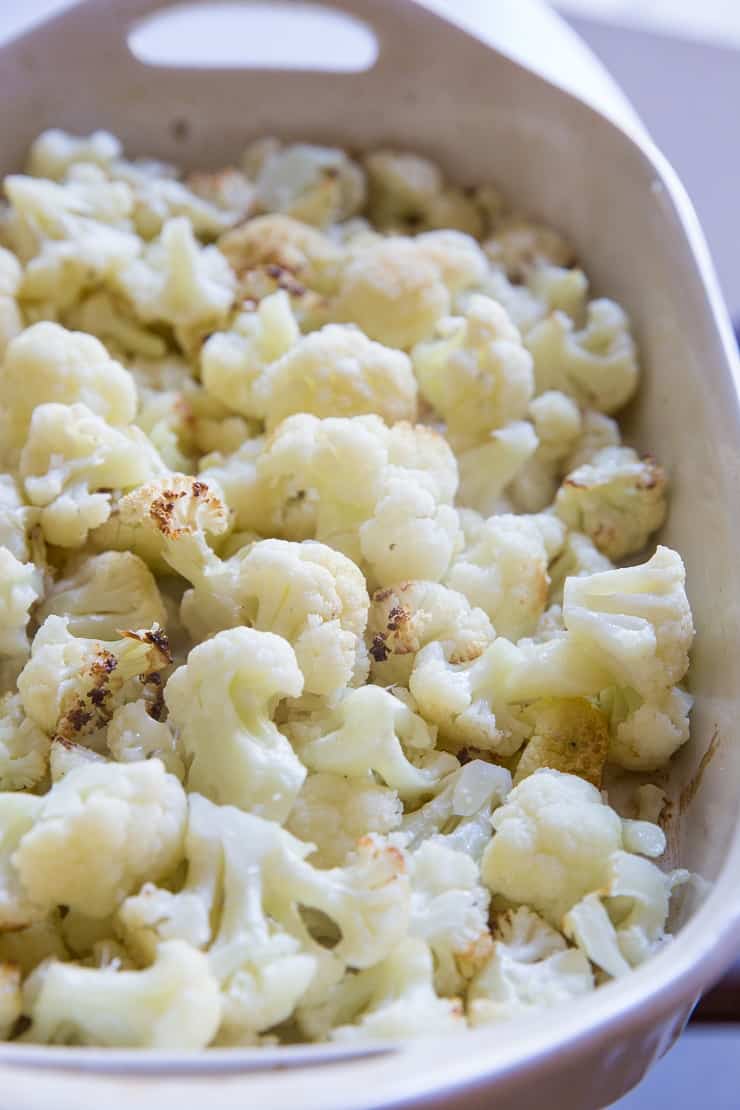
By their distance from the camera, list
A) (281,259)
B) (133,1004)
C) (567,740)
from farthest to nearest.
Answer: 1. (281,259)
2. (567,740)
3. (133,1004)

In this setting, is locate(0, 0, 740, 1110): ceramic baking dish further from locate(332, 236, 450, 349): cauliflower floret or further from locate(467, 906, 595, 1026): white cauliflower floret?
locate(332, 236, 450, 349): cauliflower floret

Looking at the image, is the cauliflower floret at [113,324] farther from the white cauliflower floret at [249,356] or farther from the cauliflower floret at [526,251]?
the cauliflower floret at [526,251]

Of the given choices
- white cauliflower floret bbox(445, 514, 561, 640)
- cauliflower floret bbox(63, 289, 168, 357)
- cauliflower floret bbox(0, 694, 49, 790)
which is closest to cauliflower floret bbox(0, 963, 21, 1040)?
cauliflower floret bbox(0, 694, 49, 790)

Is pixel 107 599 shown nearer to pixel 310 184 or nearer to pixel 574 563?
pixel 574 563

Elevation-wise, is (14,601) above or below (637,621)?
below

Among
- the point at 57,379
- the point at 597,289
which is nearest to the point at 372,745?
the point at 57,379

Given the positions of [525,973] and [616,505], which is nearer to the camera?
[525,973]

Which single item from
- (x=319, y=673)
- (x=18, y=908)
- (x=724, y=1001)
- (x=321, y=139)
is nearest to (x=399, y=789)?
(x=319, y=673)
